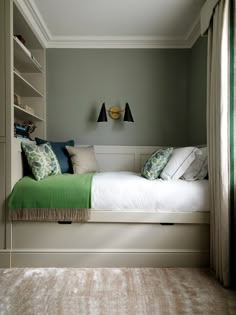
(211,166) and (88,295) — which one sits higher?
(211,166)

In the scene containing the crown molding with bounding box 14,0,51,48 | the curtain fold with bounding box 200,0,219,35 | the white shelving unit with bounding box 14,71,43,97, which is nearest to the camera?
the curtain fold with bounding box 200,0,219,35

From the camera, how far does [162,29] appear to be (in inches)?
117

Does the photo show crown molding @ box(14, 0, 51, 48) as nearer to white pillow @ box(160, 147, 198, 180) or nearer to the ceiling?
the ceiling

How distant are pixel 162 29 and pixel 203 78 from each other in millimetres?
776

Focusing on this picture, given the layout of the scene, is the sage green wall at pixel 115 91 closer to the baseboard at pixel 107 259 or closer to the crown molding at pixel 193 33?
the crown molding at pixel 193 33

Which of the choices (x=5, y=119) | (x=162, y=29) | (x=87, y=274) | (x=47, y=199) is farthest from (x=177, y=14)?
(x=87, y=274)

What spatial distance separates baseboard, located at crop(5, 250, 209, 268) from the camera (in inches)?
82.2

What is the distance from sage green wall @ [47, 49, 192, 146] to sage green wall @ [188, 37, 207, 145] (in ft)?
0.36

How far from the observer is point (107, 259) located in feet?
6.88

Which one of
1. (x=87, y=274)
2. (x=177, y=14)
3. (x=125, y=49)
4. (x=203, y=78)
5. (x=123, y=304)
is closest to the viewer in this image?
(x=123, y=304)

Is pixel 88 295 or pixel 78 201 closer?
pixel 88 295

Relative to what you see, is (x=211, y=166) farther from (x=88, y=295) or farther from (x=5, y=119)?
(x=5, y=119)

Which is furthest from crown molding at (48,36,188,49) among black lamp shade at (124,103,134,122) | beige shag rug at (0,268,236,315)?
beige shag rug at (0,268,236,315)

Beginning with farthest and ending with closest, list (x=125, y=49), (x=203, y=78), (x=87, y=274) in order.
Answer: (x=125, y=49) < (x=203, y=78) < (x=87, y=274)
